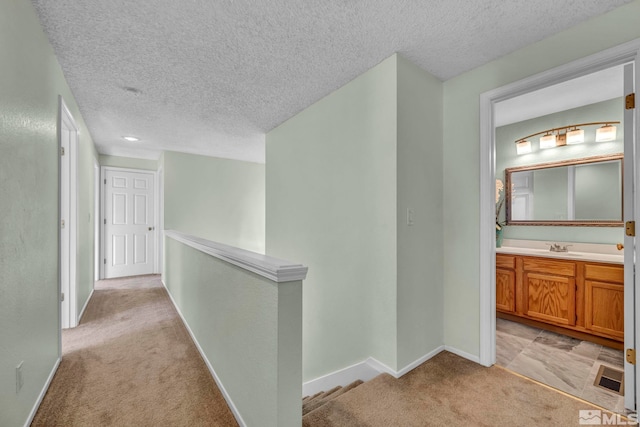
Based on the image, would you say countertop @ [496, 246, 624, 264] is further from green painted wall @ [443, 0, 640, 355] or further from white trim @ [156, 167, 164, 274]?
white trim @ [156, 167, 164, 274]

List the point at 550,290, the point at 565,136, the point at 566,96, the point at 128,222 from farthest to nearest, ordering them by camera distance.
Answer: the point at 128,222
the point at 565,136
the point at 550,290
the point at 566,96

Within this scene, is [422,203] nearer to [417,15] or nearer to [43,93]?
[417,15]

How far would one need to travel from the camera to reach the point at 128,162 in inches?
209

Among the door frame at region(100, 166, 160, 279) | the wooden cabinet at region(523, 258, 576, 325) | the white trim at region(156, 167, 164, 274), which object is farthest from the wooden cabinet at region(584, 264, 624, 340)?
the door frame at region(100, 166, 160, 279)

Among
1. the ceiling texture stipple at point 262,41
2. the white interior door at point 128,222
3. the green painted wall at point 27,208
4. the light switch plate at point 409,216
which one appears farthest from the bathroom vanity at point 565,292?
the white interior door at point 128,222

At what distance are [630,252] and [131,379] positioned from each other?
330 cm

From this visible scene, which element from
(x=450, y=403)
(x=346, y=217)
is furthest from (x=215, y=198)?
(x=450, y=403)

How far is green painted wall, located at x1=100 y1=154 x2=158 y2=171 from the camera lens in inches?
201

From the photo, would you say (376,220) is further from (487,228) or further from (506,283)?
(506,283)

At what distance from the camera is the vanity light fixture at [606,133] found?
2741 mm

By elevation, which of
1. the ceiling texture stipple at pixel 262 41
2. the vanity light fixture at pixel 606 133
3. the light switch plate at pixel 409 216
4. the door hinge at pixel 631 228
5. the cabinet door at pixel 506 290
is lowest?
the cabinet door at pixel 506 290

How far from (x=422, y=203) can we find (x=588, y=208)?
2.15 m

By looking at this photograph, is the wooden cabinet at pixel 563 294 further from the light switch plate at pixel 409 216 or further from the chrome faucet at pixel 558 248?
the light switch plate at pixel 409 216

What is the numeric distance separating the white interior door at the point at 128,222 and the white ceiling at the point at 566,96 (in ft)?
19.2
